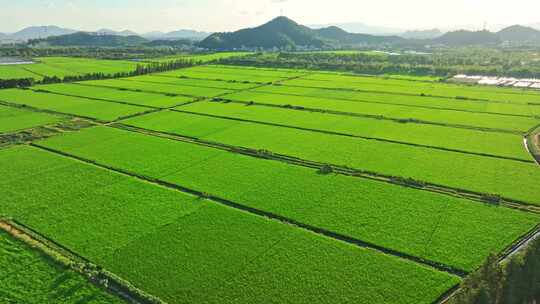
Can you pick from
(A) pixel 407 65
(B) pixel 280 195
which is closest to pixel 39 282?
(B) pixel 280 195

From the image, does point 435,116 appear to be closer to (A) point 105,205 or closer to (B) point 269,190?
(B) point 269,190

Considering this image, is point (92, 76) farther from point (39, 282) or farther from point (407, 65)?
point (407, 65)

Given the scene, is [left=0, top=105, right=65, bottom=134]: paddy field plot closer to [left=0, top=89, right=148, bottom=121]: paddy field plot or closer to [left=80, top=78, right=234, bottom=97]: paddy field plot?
[left=0, top=89, right=148, bottom=121]: paddy field plot

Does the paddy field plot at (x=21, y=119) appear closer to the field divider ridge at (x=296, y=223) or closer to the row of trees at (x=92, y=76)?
the field divider ridge at (x=296, y=223)

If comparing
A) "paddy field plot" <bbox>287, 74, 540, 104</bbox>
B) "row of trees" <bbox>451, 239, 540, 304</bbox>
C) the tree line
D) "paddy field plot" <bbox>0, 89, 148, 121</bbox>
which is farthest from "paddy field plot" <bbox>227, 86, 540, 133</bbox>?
the tree line

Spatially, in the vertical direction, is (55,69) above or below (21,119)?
above

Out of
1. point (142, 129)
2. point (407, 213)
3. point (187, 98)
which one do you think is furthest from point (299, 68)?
point (407, 213)
